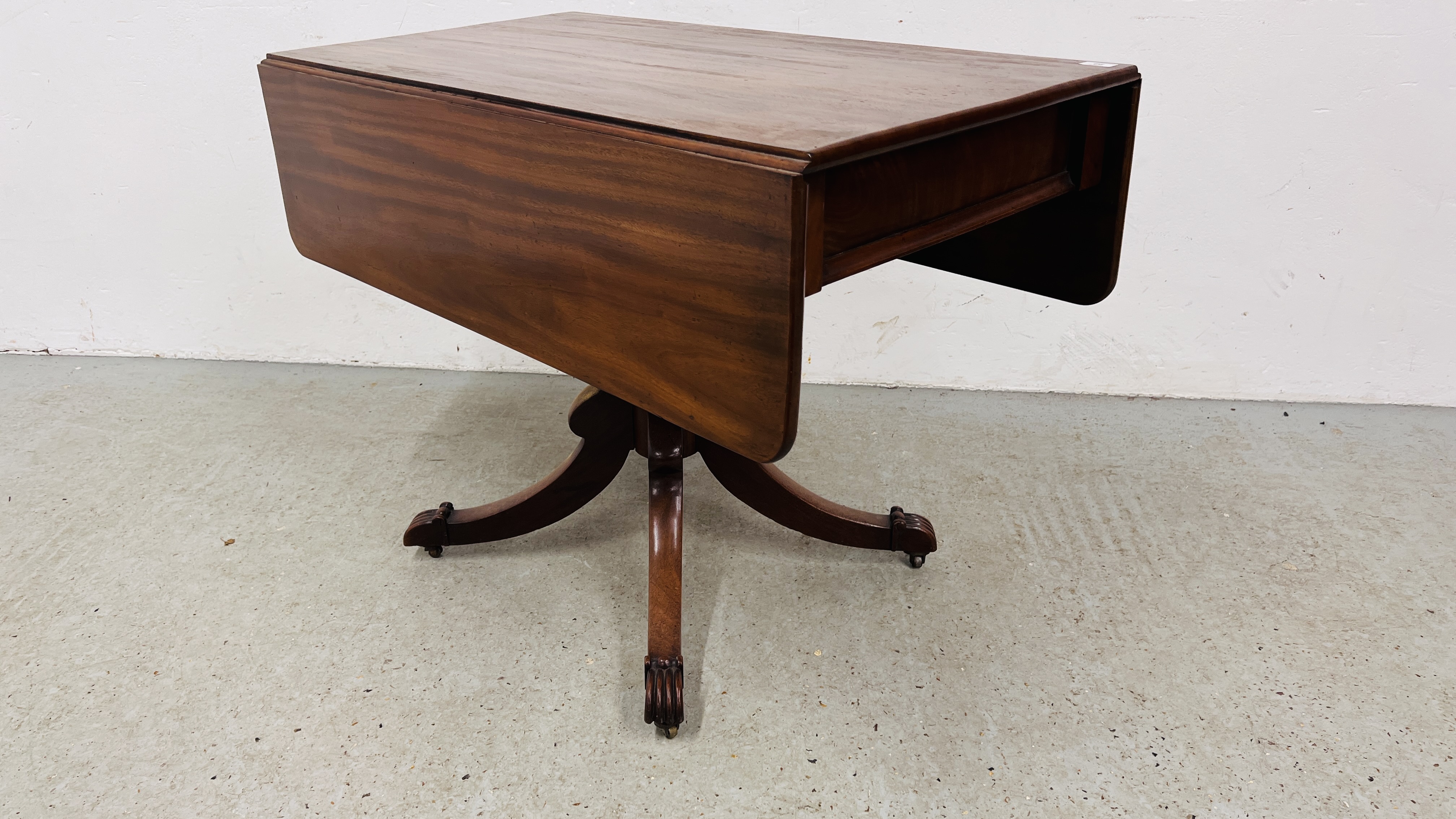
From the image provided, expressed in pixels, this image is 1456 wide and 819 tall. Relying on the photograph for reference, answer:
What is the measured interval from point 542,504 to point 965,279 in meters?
1.06

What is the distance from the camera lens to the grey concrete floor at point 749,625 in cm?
119

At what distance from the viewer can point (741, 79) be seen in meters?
1.12

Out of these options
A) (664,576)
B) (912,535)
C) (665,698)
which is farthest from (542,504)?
(912,535)

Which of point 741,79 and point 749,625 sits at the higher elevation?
point 741,79

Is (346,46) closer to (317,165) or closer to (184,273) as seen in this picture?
(317,165)

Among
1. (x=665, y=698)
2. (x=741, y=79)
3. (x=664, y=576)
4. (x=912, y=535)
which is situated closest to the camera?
(x=741, y=79)

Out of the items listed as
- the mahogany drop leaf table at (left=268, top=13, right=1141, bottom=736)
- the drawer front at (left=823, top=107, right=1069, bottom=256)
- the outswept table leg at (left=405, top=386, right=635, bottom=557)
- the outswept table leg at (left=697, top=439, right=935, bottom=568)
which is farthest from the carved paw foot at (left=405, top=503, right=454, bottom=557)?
the drawer front at (left=823, top=107, right=1069, bottom=256)

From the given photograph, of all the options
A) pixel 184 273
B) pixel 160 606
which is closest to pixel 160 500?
pixel 160 606

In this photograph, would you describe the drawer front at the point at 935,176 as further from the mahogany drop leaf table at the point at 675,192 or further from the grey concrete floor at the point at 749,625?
the grey concrete floor at the point at 749,625

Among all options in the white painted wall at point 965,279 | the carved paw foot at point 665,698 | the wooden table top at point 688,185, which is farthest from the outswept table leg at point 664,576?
the white painted wall at point 965,279

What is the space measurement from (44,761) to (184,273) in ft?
4.68

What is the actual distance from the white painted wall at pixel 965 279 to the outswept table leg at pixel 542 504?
A: 79 centimetres

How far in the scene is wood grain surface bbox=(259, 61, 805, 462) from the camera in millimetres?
858

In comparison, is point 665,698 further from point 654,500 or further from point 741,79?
point 741,79
